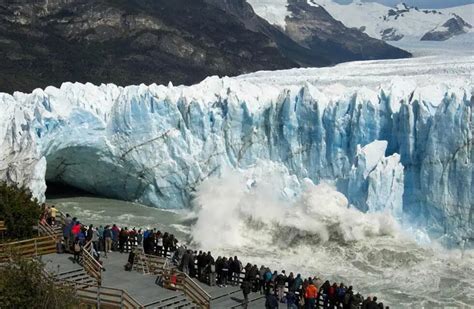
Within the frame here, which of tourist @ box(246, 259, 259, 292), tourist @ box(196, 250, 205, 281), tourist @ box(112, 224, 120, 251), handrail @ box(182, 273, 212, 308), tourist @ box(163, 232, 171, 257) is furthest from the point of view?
tourist @ box(112, 224, 120, 251)

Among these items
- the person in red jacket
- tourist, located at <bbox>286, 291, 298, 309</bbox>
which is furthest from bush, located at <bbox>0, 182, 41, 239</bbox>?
the person in red jacket

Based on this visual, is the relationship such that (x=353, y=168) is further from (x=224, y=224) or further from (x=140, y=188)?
(x=140, y=188)

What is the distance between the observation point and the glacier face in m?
21.0

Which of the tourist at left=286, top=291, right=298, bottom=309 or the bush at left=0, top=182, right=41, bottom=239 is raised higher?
the bush at left=0, top=182, right=41, bottom=239

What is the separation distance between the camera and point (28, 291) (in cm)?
1057

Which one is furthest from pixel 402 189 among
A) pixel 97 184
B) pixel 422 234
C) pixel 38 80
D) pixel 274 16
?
pixel 274 16

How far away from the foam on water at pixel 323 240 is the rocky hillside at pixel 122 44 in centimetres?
5174

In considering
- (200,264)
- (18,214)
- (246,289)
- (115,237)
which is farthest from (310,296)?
(18,214)

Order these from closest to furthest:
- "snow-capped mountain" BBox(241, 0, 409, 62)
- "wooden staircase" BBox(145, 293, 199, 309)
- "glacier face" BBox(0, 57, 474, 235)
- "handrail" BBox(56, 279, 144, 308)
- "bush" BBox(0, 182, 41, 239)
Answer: "handrail" BBox(56, 279, 144, 308) < "wooden staircase" BBox(145, 293, 199, 309) < "bush" BBox(0, 182, 41, 239) < "glacier face" BBox(0, 57, 474, 235) < "snow-capped mountain" BBox(241, 0, 409, 62)

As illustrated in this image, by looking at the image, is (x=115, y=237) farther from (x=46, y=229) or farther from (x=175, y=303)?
(x=175, y=303)

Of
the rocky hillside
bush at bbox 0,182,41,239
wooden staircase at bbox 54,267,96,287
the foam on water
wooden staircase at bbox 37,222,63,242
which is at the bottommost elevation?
the foam on water

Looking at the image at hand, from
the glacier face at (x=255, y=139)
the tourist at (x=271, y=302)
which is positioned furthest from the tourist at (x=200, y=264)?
the glacier face at (x=255, y=139)

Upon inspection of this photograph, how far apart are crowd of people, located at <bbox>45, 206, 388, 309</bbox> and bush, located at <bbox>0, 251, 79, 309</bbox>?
4607 mm

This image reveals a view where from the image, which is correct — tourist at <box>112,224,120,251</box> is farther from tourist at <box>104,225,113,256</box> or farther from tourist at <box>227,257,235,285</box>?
tourist at <box>227,257,235,285</box>
